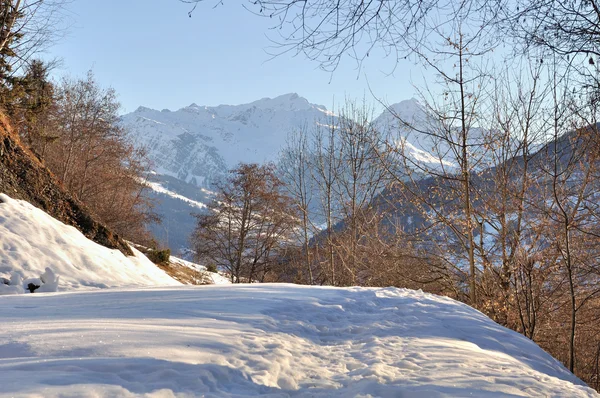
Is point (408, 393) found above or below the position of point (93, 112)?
below

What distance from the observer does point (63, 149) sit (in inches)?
838

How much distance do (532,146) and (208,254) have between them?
16.7 metres

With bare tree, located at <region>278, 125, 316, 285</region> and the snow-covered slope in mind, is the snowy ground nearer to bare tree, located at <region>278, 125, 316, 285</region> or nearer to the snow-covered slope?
the snow-covered slope

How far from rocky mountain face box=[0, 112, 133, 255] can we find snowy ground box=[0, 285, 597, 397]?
5.97 meters

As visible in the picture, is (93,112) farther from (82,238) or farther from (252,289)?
(252,289)

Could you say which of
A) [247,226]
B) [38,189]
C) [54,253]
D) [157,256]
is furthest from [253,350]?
[247,226]

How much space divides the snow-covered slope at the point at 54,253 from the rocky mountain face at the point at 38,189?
627mm

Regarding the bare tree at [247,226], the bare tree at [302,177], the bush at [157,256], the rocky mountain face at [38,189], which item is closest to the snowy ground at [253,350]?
the rocky mountain face at [38,189]

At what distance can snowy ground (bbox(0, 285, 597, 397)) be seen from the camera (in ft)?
9.05

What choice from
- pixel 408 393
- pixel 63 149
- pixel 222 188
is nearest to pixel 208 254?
pixel 222 188

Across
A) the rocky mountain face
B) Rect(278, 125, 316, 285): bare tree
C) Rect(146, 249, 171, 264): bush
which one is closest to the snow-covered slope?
the rocky mountain face

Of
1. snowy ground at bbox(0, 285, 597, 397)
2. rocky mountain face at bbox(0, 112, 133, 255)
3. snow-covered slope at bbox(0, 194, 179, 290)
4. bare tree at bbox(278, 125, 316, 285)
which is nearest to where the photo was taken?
snowy ground at bbox(0, 285, 597, 397)

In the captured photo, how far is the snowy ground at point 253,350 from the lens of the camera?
2758mm

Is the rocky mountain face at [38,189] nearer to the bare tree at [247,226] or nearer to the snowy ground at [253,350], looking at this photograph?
the snowy ground at [253,350]
